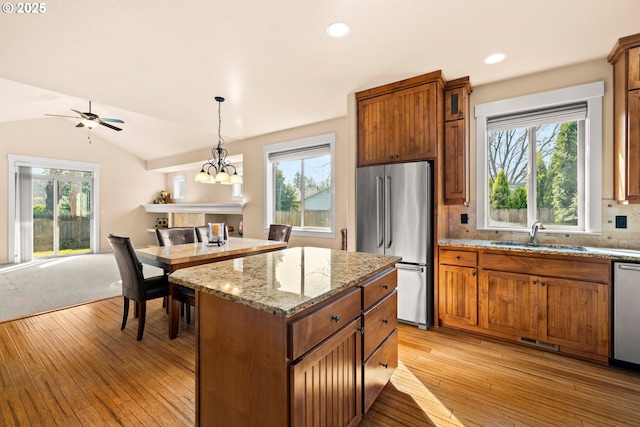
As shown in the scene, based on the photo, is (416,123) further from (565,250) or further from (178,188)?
(178,188)

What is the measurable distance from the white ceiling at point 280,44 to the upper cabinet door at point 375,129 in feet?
0.80

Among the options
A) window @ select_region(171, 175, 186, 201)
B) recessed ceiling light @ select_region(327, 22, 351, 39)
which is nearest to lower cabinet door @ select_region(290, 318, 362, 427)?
recessed ceiling light @ select_region(327, 22, 351, 39)

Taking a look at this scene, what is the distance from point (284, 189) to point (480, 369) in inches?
163

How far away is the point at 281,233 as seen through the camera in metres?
4.50

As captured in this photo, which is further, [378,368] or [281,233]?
[281,233]

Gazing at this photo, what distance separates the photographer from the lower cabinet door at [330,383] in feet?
3.66

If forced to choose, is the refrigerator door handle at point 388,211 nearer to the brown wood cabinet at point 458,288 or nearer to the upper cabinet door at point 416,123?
the upper cabinet door at point 416,123

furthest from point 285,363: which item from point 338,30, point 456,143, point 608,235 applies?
point 608,235

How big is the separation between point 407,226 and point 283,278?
1.89 meters

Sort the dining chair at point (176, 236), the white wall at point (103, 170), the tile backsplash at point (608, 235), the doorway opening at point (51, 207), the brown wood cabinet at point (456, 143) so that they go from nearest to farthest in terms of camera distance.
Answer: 1. the tile backsplash at point (608, 235)
2. the brown wood cabinet at point (456, 143)
3. the dining chair at point (176, 236)
4. the white wall at point (103, 170)
5. the doorway opening at point (51, 207)

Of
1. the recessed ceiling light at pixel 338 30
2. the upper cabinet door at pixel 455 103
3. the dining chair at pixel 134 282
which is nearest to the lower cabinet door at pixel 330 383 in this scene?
the recessed ceiling light at pixel 338 30

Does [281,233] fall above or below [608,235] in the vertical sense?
below

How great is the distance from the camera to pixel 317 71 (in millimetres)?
2943

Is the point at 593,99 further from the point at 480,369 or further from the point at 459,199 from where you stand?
the point at 480,369
